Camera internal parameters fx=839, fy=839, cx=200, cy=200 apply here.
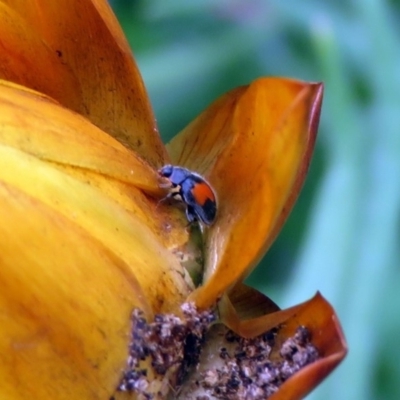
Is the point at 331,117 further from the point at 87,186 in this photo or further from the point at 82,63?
the point at 87,186

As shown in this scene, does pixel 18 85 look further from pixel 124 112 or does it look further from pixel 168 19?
pixel 168 19

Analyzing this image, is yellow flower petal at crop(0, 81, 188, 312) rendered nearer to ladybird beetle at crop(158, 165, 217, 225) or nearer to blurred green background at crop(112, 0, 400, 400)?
ladybird beetle at crop(158, 165, 217, 225)

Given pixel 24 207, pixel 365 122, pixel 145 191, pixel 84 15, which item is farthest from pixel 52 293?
pixel 365 122

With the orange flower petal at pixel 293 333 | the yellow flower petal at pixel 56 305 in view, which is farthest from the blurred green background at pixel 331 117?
the yellow flower petal at pixel 56 305

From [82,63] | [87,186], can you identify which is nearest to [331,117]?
[82,63]

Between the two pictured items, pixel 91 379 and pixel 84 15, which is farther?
pixel 84 15

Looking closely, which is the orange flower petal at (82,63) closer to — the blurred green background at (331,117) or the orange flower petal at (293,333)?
the orange flower petal at (293,333)

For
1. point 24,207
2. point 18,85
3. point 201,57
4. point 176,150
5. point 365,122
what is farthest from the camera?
point 201,57
